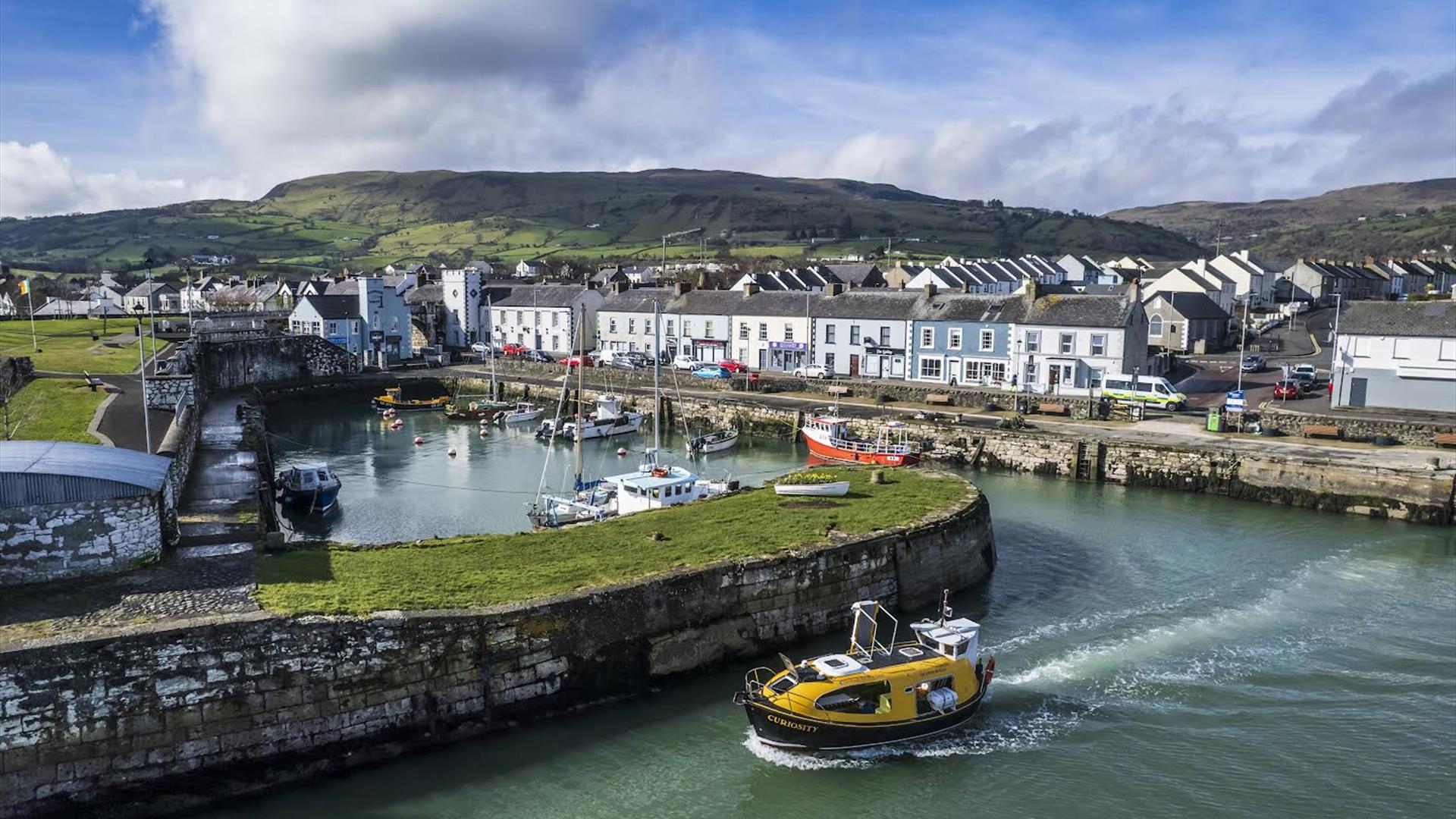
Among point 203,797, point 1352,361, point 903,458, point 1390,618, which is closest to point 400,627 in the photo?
point 203,797

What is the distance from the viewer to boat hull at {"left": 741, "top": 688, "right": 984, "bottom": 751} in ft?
51.8

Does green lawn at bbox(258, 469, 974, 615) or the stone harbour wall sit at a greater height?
the stone harbour wall

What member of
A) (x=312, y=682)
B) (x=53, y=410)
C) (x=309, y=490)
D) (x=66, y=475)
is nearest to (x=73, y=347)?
(x=53, y=410)

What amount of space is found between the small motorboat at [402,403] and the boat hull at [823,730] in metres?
44.9

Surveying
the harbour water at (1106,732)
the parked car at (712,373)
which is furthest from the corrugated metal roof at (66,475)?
the parked car at (712,373)

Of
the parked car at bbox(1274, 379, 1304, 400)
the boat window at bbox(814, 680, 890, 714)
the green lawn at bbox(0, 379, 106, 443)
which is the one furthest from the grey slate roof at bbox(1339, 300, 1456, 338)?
the green lawn at bbox(0, 379, 106, 443)

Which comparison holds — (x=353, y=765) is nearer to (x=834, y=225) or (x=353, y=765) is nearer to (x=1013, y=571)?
(x=1013, y=571)

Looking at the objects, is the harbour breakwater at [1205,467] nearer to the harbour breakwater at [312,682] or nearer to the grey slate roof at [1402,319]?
the grey slate roof at [1402,319]

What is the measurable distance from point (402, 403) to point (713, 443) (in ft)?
76.1

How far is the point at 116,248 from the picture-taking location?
198375 millimetres

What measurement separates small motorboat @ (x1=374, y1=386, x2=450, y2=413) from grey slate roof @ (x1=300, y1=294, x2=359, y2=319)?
46.1 ft

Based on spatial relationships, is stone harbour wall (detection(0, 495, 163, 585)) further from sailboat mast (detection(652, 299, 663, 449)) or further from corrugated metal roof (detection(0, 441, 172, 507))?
sailboat mast (detection(652, 299, 663, 449))

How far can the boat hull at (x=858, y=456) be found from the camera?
36781 millimetres

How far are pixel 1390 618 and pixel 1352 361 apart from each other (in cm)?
2421
